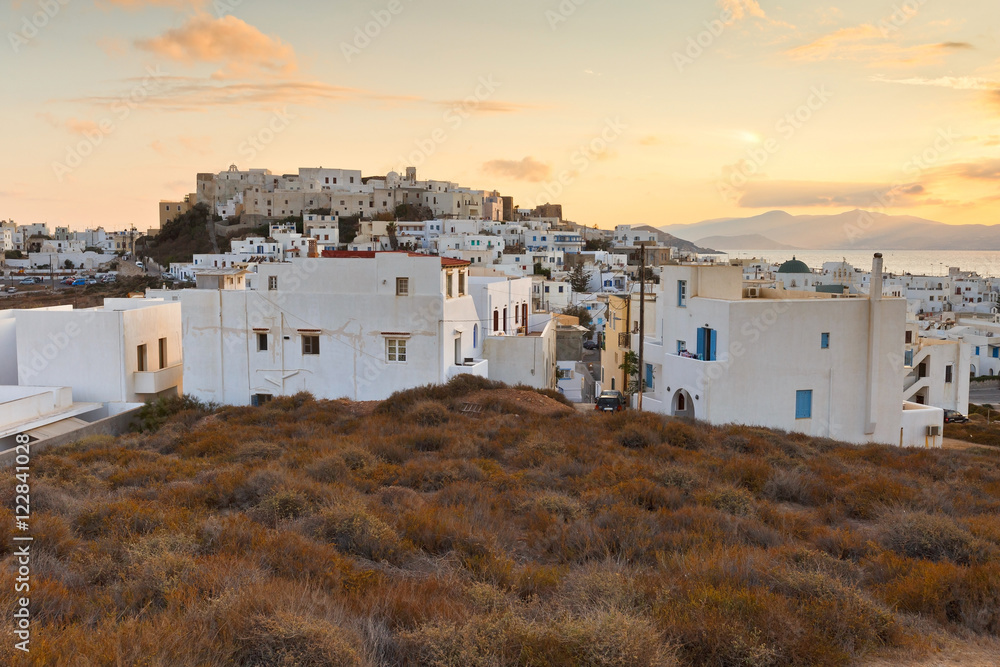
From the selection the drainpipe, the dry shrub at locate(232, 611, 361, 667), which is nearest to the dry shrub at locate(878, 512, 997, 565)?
the dry shrub at locate(232, 611, 361, 667)

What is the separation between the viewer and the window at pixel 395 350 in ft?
76.9

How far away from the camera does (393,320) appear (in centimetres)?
2333

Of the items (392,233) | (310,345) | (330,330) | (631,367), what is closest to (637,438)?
(330,330)

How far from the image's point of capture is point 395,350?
23469 mm

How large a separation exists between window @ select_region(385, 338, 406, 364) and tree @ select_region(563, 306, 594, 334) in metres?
34.8

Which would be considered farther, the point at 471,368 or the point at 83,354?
the point at 471,368

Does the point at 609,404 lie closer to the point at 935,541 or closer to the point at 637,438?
the point at 637,438

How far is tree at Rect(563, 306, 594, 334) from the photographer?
58728mm

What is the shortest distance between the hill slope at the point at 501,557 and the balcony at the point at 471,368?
10983 millimetres

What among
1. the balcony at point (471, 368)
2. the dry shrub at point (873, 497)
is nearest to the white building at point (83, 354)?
the balcony at point (471, 368)

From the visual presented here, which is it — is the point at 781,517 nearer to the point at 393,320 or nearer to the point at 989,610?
the point at 989,610

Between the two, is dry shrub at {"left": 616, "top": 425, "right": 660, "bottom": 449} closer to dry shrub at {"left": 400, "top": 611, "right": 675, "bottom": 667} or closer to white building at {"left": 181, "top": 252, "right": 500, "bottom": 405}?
dry shrub at {"left": 400, "top": 611, "right": 675, "bottom": 667}

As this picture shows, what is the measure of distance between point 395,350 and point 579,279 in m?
56.3

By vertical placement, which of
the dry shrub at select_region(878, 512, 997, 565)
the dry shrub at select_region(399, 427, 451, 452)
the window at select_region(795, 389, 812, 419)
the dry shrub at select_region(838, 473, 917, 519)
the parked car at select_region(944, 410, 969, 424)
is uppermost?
the dry shrub at select_region(878, 512, 997, 565)
